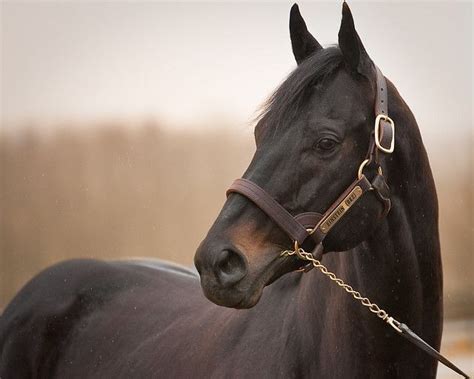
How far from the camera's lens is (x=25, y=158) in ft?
36.1

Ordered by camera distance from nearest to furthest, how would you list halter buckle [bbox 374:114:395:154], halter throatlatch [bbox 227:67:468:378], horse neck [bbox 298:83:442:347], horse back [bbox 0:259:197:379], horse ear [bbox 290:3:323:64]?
1. halter throatlatch [bbox 227:67:468:378]
2. halter buckle [bbox 374:114:395:154]
3. horse neck [bbox 298:83:442:347]
4. horse ear [bbox 290:3:323:64]
5. horse back [bbox 0:259:197:379]

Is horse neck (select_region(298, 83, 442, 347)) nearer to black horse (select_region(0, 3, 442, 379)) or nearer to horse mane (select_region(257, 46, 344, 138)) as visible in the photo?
black horse (select_region(0, 3, 442, 379))

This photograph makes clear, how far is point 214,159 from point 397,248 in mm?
10358

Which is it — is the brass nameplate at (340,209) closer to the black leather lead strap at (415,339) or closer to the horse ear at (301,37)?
the black leather lead strap at (415,339)

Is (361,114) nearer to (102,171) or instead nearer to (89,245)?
(89,245)

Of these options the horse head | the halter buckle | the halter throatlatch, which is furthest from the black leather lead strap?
the halter buckle

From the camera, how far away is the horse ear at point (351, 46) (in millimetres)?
3074

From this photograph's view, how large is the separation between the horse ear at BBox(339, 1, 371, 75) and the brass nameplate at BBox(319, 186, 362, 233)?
0.46 metres

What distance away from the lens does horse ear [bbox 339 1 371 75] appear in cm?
307

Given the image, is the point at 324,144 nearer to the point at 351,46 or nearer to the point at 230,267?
the point at 351,46

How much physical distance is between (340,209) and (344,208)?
0.01m

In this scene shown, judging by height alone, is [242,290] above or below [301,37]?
below

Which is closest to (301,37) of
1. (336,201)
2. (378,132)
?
(378,132)

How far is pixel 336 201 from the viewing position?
2.97m
